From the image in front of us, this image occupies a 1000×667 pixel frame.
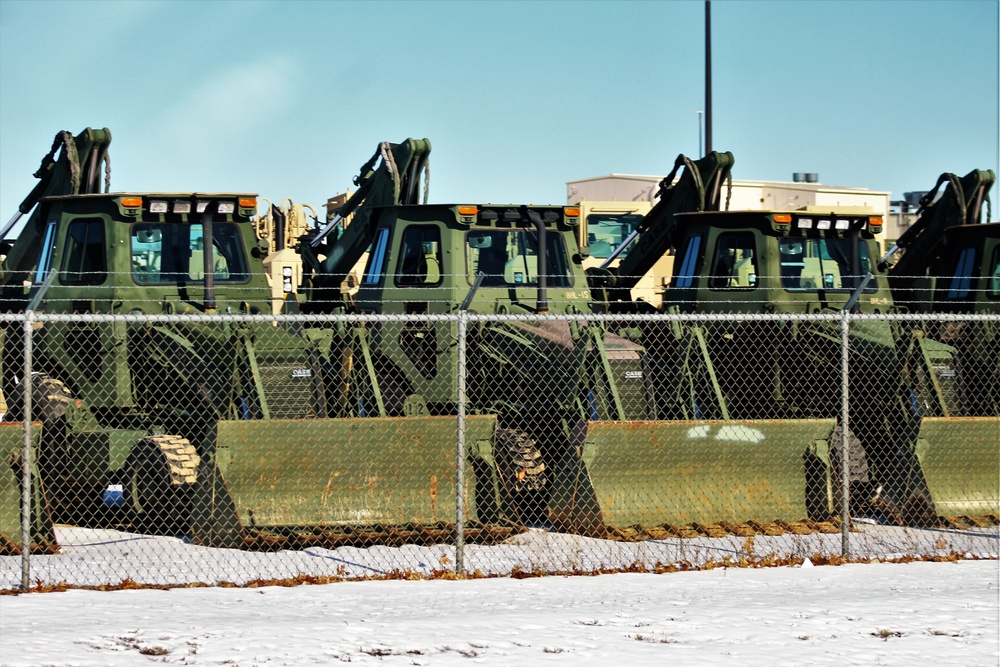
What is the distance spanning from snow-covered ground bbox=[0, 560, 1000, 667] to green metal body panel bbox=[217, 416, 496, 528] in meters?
1.55

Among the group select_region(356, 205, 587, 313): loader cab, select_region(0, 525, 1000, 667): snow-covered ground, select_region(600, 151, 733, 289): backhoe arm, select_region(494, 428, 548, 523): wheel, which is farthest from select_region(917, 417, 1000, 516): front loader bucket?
select_region(600, 151, 733, 289): backhoe arm

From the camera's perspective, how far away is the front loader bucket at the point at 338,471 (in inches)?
415

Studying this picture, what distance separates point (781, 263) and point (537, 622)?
24.7 feet

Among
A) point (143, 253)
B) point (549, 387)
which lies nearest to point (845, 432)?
point (549, 387)

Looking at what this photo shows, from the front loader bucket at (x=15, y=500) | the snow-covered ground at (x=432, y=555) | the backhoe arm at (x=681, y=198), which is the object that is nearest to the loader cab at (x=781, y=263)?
the backhoe arm at (x=681, y=198)

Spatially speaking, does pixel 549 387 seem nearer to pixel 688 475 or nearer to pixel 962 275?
pixel 688 475

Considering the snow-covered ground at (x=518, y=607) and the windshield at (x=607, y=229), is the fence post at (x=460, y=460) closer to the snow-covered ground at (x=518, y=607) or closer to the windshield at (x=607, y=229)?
the snow-covered ground at (x=518, y=607)

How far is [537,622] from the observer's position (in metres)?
7.98

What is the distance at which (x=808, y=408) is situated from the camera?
13.9m

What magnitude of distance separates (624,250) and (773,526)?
758 centimetres

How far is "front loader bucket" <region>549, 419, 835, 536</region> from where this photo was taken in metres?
11.2

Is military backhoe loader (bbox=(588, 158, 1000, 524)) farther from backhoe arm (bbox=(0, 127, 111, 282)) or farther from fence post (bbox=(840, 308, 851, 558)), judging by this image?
backhoe arm (bbox=(0, 127, 111, 282))

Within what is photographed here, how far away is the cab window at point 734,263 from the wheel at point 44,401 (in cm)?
671

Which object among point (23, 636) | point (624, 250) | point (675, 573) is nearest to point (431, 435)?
point (675, 573)
